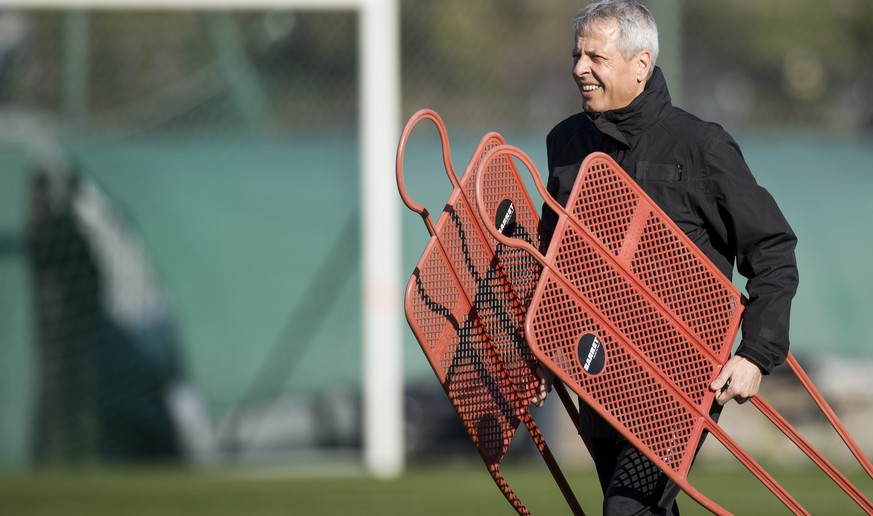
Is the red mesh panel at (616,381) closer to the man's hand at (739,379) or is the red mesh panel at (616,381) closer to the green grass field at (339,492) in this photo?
the man's hand at (739,379)

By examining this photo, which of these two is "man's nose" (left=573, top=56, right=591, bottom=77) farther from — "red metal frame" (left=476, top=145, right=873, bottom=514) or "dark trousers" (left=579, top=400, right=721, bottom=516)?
"dark trousers" (left=579, top=400, right=721, bottom=516)

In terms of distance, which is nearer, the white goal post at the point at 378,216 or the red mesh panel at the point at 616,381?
the red mesh panel at the point at 616,381

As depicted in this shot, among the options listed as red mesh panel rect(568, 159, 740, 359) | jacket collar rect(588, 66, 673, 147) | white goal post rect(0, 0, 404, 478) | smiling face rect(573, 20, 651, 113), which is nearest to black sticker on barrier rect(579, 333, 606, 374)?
red mesh panel rect(568, 159, 740, 359)

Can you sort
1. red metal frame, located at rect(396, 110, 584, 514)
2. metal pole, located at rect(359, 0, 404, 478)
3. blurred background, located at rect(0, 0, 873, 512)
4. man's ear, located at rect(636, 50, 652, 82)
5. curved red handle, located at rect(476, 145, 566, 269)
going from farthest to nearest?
blurred background, located at rect(0, 0, 873, 512) → metal pole, located at rect(359, 0, 404, 478) → red metal frame, located at rect(396, 110, 584, 514) → man's ear, located at rect(636, 50, 652, 82) → curved red handle, located at rect(476, 145, 566, 269)

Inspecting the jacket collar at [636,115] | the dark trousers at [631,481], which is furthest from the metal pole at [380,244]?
the jacket collar at [636,115]

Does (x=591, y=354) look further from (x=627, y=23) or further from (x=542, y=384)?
(x=627, y=23)

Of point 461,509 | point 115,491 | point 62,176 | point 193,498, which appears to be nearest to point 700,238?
point 461,509

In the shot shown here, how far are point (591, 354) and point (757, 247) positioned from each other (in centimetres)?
60

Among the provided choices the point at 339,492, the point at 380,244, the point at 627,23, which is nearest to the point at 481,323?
the point at 627,23

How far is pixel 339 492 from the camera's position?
9203mm

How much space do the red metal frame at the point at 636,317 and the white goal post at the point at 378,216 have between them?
632 cm

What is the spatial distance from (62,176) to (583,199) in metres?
7.96

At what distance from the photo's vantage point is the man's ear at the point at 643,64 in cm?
418

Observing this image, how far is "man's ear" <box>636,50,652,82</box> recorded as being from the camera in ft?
13.7
